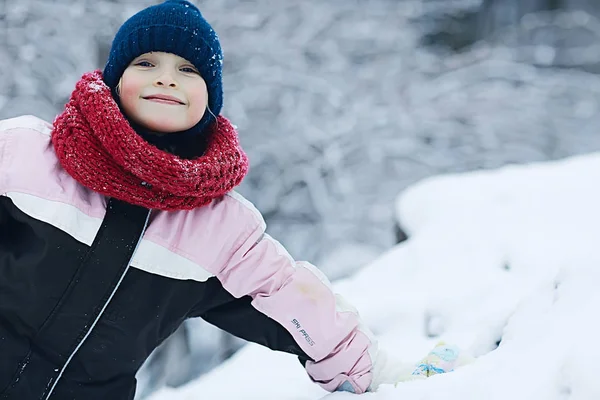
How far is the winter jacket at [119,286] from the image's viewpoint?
1246 millimetres

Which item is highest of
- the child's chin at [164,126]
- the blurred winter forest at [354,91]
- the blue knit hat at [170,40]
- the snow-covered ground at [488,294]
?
the blue knit hat at [170,40]

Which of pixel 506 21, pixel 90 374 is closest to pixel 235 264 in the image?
pixel 90 374

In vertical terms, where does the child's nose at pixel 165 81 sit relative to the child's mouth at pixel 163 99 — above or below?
above

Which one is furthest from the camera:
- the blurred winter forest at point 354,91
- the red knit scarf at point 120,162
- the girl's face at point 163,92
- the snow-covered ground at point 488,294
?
the blurred winter forest at point 354,91

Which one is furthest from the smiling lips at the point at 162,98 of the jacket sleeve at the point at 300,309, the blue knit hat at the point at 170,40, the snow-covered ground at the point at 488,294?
the snow-covered ground at the point at 488,294

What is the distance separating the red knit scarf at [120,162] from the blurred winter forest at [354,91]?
13.5ft

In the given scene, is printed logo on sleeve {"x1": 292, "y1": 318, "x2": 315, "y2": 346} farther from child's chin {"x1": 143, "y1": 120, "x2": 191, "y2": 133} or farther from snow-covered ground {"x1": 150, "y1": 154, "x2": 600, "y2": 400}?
child's chin {"x1": 143, "y1": 120, "x2": 191, "y2": 133}

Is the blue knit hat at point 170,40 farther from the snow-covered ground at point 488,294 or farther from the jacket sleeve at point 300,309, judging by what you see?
the snow-covered ground at point 488,294

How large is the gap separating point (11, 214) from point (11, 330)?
0.23m

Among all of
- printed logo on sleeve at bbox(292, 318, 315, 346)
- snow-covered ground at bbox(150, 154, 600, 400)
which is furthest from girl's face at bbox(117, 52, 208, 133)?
snow-covered ground at bbox(150, 154, 600, 400)

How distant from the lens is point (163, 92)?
1347 mm

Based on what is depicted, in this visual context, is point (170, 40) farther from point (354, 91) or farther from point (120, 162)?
point (354, 91)

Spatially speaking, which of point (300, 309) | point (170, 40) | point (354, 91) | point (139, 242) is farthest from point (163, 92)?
point (354, 91)

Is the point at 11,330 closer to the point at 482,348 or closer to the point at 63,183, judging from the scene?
the point at 63,183
